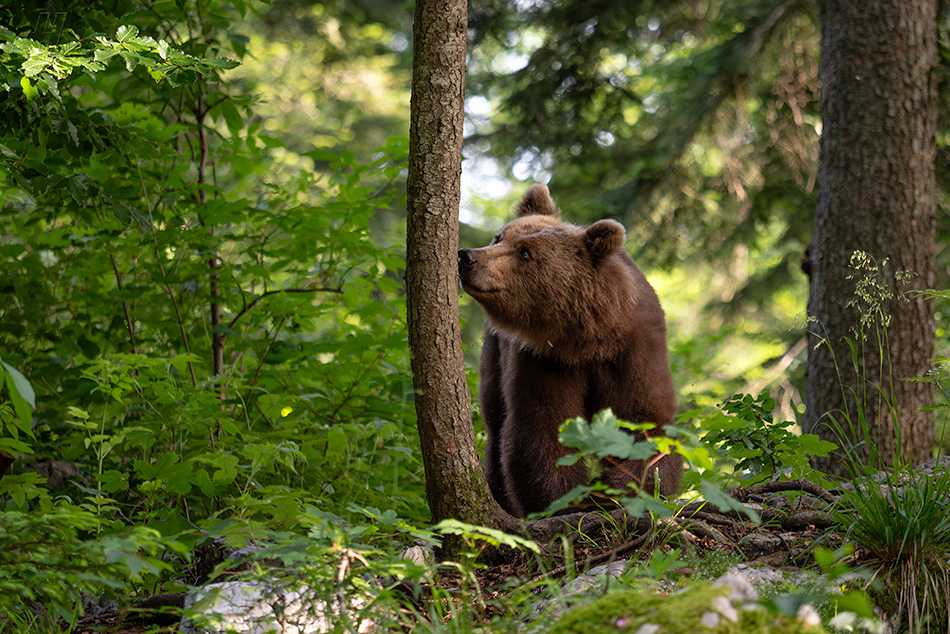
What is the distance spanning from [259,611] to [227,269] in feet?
8.44

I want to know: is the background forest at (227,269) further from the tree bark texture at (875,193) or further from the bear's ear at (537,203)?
the bear's ear at (537,203)

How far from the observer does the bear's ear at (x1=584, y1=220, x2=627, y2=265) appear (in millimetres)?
4035

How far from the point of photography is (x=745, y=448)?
371 centimetres

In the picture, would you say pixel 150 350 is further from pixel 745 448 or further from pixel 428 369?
pixel 745 448

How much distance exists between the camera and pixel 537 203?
16.2ft

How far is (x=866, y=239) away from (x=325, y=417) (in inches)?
143

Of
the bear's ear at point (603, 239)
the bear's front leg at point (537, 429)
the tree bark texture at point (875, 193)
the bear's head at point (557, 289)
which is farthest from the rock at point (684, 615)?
the tree bark texture at point (875, 193)

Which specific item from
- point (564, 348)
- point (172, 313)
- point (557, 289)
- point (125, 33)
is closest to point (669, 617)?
point (564, 348)

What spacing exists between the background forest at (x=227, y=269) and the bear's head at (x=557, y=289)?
788 mm

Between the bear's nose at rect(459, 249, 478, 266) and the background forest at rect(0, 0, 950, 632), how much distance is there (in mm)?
798

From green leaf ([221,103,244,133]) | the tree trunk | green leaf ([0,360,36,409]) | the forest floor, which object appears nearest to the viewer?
green leaf ([0,360,36,409])

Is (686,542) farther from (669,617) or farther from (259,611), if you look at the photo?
(259,611)

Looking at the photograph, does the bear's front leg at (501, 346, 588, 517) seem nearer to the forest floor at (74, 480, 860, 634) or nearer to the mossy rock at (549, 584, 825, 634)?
the forest floor at (74, 480, 860, 634)

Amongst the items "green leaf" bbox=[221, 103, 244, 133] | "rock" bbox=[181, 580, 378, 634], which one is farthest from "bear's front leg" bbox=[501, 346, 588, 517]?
"green leaf" bbox=[221, 103, 244, 133]
